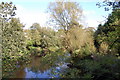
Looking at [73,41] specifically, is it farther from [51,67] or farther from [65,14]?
[51,67]

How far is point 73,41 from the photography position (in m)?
6.37

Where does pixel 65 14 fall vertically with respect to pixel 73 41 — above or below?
above

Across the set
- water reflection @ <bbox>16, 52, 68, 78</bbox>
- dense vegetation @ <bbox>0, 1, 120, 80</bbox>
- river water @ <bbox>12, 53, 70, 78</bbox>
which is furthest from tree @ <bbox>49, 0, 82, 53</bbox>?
water reflection @ <bbox>16, 52, 68, 78</bbox>

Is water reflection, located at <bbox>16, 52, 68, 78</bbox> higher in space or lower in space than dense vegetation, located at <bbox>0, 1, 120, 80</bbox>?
lower

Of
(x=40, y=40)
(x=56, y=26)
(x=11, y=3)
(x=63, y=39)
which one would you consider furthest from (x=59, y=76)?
(x=40, y=40)

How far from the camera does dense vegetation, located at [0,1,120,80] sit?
3087mm

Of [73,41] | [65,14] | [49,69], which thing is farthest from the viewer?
[65,14]

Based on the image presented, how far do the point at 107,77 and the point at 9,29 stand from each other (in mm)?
3818

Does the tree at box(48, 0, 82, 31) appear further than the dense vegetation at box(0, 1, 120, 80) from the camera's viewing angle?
Yes

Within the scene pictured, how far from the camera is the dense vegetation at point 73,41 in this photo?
122 inches

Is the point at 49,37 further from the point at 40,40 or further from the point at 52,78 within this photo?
the point at 52,78

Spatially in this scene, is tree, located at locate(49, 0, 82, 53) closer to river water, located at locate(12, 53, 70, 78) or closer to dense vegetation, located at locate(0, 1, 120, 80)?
dense vegetation, located at locate(0, 1, 120, 80)

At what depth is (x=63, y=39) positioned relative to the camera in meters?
7.00

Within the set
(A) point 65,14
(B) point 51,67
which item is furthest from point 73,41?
(B) point 51,67
